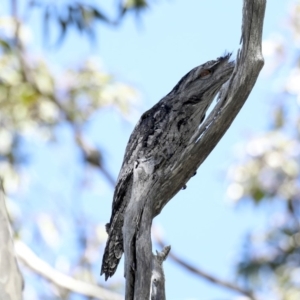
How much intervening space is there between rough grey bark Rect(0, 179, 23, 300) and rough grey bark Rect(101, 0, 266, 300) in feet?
1.44

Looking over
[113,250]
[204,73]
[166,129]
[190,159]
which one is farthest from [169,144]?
[113,250]

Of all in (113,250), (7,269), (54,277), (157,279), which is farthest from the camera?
(54,277)

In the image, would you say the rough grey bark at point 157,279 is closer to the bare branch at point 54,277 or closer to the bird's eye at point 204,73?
the bird's eye at point 204,73

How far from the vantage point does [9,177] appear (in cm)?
1001

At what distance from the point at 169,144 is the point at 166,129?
0.08 meters

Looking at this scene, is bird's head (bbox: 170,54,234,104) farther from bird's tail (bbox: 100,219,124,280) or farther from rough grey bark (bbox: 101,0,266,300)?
bird's tail (bbox: 100,219,124,280)

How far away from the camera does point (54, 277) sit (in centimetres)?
827

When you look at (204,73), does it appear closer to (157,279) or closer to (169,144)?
(169,144)

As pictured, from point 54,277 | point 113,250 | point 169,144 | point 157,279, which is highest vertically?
point 54,277

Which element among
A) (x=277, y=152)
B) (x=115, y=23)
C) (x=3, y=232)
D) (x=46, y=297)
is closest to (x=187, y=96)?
(x=3, y=232)

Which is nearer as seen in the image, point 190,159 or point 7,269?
point 190,159

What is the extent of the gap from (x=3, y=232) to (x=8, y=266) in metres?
0.19

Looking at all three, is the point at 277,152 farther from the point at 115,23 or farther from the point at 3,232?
the point at 3,232

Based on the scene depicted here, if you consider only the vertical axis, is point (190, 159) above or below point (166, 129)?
below
